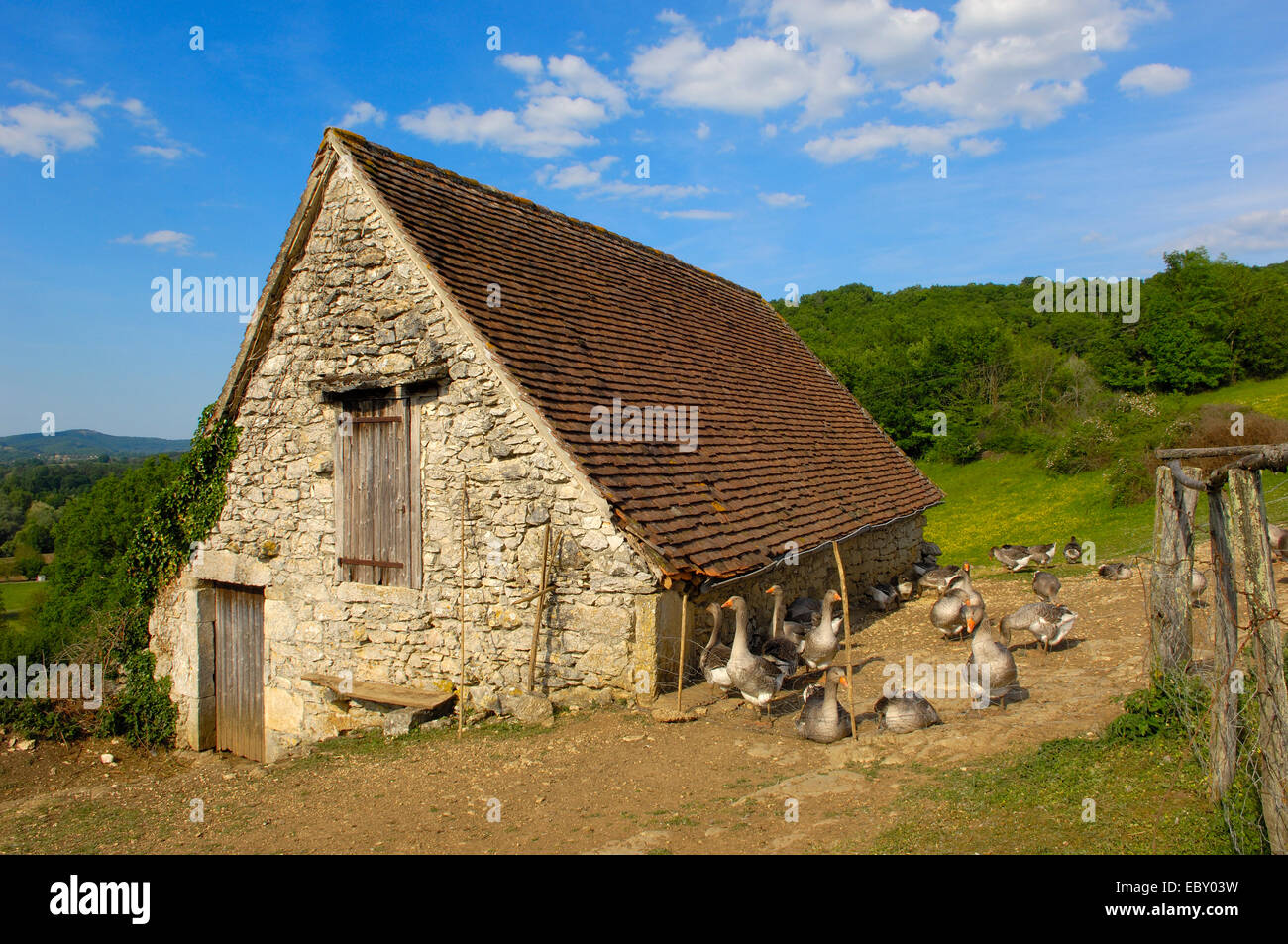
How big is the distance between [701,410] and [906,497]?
18.8 ft

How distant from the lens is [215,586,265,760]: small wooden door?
10203mm

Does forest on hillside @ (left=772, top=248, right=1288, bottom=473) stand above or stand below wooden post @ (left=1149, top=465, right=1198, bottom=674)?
above

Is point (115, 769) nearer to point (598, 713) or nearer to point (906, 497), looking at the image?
point (598, 713)

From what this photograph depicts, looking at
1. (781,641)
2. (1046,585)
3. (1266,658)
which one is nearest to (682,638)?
(781,641)

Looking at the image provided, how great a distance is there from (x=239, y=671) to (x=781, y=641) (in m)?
7.56

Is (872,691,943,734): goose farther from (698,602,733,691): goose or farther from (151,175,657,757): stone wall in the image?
(151,175,657,757): stone wall

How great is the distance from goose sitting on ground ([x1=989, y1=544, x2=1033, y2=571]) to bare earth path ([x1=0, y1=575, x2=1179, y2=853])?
281 inches

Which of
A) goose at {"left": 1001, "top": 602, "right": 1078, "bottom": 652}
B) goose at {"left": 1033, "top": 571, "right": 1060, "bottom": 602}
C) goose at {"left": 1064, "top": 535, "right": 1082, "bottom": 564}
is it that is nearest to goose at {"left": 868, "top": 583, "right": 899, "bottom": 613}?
goose at {"left": 1033, "top": 571, "right": 1060, "bottom": 602}

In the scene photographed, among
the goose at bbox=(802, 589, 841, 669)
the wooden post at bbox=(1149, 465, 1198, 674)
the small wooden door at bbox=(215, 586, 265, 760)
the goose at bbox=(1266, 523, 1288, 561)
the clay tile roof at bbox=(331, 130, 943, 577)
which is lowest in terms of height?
the small wooden door at bbox=(215, 586, 265, 760)

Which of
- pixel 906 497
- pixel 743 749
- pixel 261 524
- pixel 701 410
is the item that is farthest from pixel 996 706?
pixel 261 524

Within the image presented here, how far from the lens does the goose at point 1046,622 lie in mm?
9258

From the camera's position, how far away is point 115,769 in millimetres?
10117

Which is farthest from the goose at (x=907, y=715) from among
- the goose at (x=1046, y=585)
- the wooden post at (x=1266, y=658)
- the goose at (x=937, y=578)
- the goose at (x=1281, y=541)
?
the goose at (x=1281, y=541)

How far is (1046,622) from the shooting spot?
9289 millimetres
